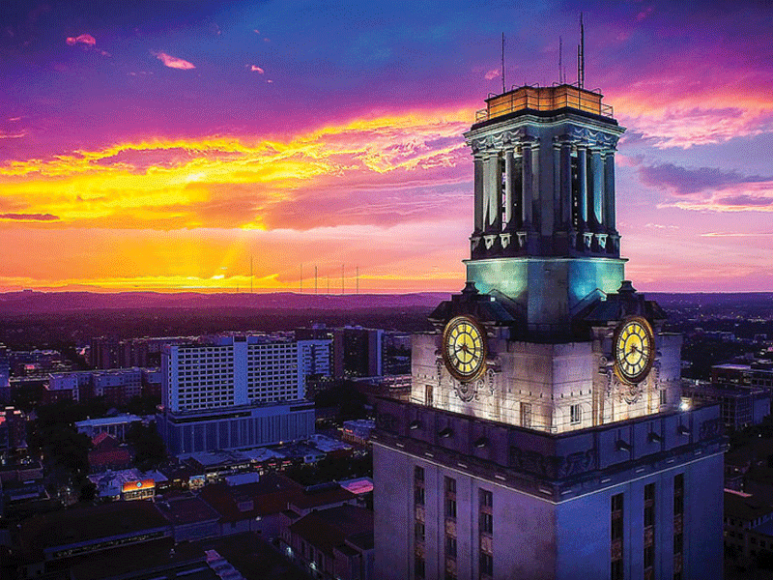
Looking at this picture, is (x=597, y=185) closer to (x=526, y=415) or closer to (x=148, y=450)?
(x=526, y=415)

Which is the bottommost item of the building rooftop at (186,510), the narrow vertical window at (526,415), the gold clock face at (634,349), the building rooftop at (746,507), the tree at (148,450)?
the tree at (148,450)

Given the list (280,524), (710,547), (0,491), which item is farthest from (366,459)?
(710,547)

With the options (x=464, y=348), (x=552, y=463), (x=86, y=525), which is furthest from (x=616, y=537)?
(x=86, y=525)

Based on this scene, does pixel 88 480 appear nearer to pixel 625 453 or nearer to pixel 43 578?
pixel 43 578

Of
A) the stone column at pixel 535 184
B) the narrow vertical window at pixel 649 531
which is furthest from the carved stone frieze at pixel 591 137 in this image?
the narrow vertical window at pixel 649 531

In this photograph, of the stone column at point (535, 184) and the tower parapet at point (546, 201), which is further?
the stone column at point (535, 184)

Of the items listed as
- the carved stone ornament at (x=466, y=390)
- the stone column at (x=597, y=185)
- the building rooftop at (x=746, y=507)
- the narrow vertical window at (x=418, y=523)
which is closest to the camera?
the carved stone ornament at (x=466, y=390)

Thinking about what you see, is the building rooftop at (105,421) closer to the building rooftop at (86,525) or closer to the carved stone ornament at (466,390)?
the building rooftop at (86,525)

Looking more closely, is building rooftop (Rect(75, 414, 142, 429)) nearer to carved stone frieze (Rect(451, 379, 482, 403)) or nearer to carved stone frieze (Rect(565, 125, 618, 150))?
carved stone frieze (Rect(451, 379, 482, 403))
